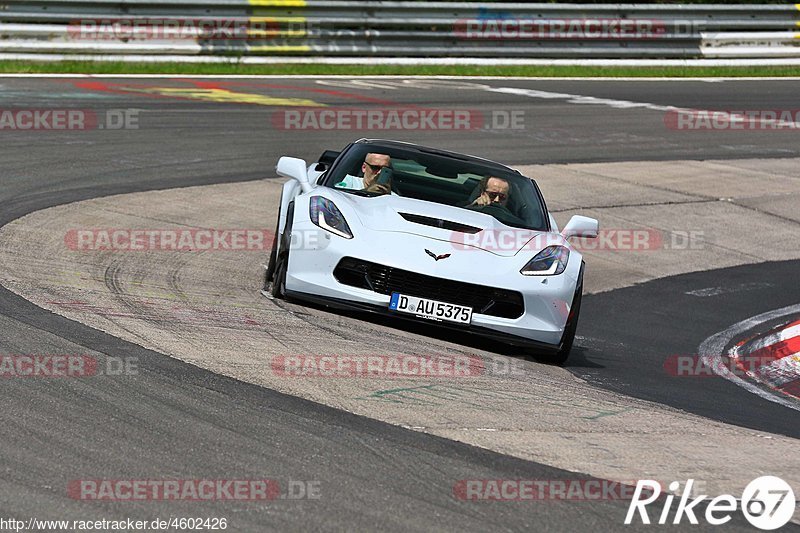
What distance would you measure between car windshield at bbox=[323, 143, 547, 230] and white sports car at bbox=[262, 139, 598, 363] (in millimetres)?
22

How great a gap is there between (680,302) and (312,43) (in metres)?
12.9

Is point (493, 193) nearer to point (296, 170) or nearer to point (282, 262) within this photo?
point (296, 170)

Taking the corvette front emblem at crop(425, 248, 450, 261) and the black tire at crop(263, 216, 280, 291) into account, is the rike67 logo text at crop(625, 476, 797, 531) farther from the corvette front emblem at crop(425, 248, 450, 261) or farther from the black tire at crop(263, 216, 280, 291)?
the black tire at crop(263, 216, 280, 291)

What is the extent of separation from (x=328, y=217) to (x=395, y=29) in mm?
15953

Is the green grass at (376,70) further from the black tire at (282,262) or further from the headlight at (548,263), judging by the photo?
the headlight at (548,263)

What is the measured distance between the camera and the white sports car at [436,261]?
7621 mm

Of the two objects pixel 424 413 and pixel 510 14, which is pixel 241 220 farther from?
pixel 510 14

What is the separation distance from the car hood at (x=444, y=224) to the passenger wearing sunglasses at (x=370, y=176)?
11.1 inches

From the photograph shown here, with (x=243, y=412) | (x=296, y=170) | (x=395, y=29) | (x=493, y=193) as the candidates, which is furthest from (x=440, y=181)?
(x=395, y=29)

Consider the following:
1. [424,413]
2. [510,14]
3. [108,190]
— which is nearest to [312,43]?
[510,14]

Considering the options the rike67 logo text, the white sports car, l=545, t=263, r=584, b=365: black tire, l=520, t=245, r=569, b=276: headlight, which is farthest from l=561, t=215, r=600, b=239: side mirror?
the rike67 logo text

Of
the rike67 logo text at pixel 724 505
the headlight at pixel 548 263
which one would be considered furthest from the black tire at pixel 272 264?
the rike67 logo text at pixel 724 505

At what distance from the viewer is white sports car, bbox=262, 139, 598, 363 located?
7621mm

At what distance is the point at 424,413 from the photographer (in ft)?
18.7
